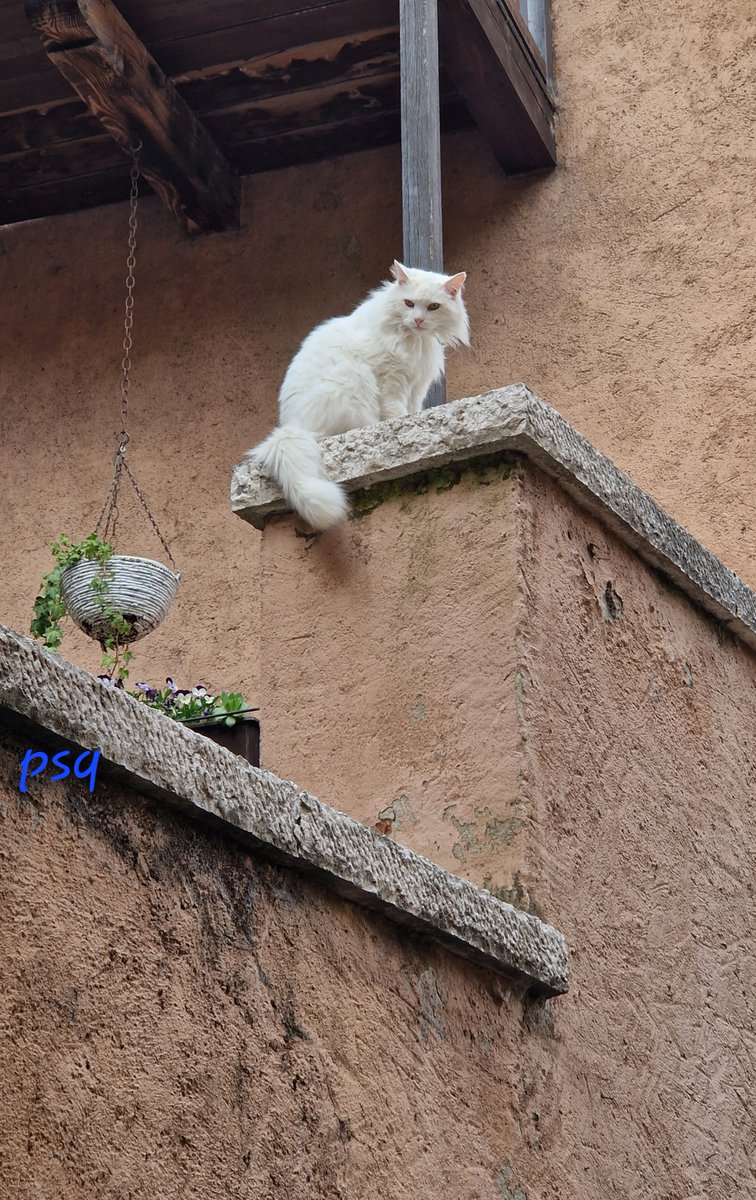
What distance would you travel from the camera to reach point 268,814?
2.20 metres

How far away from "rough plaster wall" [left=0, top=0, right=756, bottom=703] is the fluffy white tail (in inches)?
105

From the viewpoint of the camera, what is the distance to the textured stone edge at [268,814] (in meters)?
1.90

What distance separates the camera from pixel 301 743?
3.09m

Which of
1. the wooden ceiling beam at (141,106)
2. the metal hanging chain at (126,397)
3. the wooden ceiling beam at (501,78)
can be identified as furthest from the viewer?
the metal hanging chain at (126,397)

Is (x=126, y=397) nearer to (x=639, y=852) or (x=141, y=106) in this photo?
(x=141, y=106)

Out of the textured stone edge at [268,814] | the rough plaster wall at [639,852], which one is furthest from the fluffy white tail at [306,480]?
the textured stone edge at [268,814]

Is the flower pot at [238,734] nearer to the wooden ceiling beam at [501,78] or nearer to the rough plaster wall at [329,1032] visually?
the rough plaster wall at [329,1032]

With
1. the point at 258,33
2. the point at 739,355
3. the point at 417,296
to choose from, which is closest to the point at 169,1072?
the point at 417,296

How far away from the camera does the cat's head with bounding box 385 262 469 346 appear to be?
174 inches

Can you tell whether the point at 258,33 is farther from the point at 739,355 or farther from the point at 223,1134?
→ the point at 223,1134

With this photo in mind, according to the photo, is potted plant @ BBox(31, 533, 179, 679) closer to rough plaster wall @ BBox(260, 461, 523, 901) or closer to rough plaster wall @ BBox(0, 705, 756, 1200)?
rough plaster wall @ BBox(260, 461, 523, 901)

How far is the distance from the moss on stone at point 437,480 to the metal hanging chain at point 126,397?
9.96 ft

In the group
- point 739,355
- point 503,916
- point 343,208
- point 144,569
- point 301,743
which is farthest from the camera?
point 343,208

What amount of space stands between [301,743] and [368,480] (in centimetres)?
53
